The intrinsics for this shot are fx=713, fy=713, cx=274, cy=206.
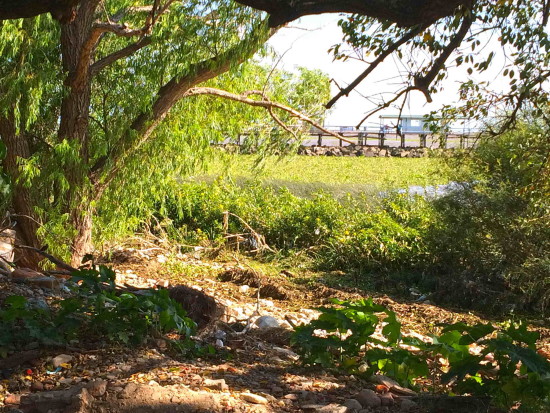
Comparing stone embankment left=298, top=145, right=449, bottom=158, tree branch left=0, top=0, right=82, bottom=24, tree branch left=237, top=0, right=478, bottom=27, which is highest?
tree branch left=237, top=0, right=478, bottom=27

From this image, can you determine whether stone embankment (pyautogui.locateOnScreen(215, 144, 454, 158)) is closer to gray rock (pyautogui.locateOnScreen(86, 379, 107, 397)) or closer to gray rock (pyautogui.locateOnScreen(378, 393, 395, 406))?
gray rock (pyautogui.locateOnScreen(378, 393, 395, 406))

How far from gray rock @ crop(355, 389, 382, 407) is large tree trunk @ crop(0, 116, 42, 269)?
14.9ft

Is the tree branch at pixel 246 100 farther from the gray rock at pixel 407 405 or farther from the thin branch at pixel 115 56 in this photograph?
the gray rock at pixel 407 405

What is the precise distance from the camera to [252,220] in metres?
11.5

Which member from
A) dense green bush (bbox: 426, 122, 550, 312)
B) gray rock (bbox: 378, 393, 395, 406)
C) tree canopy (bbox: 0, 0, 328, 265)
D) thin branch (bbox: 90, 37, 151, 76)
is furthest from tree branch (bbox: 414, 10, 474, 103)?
thin branch (bbox: 90, 37, 151, 76)

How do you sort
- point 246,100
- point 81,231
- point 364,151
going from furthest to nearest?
1. point 364,151
2. point 246,100
3. point 81,231

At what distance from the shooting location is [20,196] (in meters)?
7.80

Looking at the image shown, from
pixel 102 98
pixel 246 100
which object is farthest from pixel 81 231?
pixel 246 100

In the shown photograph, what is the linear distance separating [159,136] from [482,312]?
174 inches

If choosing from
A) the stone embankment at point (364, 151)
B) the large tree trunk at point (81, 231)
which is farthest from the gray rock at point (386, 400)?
the stone embankment at point (364, 151)

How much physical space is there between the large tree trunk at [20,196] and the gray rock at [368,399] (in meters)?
4.53

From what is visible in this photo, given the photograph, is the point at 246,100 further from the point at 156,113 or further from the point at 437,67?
the point at 437,67

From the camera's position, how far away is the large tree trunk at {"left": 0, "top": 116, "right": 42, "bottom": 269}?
7.55m

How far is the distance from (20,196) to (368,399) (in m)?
5.26
